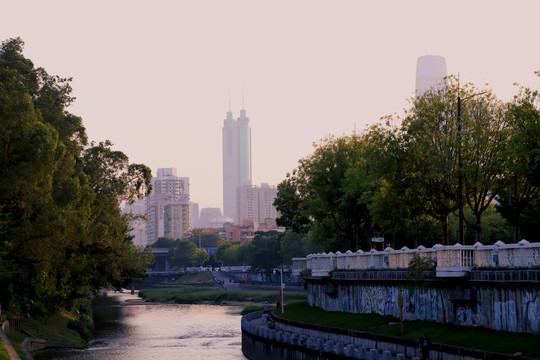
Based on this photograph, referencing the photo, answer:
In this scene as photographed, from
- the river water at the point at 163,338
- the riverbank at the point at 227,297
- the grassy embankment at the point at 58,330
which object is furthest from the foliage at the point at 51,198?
the riverbank at the point at 227,297

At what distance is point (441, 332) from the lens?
36781 millimetres

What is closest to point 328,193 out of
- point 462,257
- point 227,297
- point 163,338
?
point 163,338

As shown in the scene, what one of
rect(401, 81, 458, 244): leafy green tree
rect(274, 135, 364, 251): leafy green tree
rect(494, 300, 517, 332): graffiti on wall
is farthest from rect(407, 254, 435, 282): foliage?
rect(274, 135, 364, 251): leafy green tree

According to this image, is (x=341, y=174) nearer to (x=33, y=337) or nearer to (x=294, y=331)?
(x=294, y=331)

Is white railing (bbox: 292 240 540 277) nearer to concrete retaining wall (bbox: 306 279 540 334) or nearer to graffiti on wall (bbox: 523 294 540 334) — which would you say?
concrete retaining wall (bbox: 306 279 540 334)

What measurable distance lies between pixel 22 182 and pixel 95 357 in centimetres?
1584

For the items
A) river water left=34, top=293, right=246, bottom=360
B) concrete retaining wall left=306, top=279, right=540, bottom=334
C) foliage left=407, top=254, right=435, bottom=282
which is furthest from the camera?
river water left=34, top=293, right=246, bottom=360

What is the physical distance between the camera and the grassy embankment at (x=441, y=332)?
30667mm

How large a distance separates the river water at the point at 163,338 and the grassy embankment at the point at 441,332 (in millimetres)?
13545

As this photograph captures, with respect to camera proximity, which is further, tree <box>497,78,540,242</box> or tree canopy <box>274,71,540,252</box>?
tree canopy <box>274,71,540,252</box>

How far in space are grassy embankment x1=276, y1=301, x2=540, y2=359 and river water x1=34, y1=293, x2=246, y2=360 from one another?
44.4ft

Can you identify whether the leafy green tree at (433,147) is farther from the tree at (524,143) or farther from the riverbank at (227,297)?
the riverbank at (227,297)

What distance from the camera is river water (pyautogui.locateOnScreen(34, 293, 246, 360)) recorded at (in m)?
61.0

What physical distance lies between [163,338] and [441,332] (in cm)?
4732
